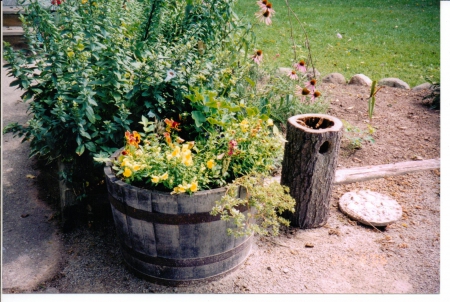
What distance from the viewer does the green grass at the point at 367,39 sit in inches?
245

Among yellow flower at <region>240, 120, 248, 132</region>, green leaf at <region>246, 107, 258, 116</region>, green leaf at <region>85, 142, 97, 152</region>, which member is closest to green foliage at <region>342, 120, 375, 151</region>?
green leaf at <region>246, 107, 258, 116</region>

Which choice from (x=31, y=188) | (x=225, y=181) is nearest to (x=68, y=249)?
(x=31, y=188)

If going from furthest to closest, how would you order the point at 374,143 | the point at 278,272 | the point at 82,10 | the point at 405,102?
the point at 405,102 → the point at 374,143 → the point at 82,10 → the point at 278,272

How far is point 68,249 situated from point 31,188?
991 millimetres

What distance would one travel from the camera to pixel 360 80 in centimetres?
571

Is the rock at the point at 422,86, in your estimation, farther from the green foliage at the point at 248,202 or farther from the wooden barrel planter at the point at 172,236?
the wooden barrel planter at the point at 172,236

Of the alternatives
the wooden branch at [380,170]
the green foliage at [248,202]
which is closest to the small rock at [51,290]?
the green foliage at [248,202]

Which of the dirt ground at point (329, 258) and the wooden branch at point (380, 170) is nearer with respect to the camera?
the dirt ground at point (329, 258)

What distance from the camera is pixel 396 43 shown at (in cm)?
730

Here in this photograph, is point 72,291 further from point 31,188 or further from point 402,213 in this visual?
point 402,213

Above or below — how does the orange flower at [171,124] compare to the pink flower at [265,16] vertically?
below

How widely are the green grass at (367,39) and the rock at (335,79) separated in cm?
28

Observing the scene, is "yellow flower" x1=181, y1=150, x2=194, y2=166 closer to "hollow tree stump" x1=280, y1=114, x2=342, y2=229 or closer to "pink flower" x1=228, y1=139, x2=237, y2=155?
"pink flower" x1=228, y1=139, x2=237, y2=155

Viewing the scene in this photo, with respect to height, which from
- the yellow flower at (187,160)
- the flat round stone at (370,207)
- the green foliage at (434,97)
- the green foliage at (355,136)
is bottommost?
the flat round stone at (370,207)
